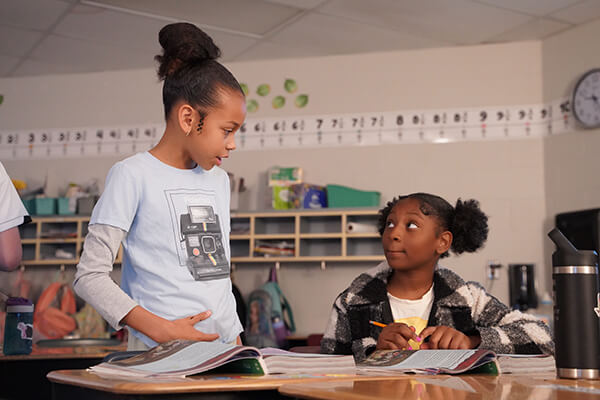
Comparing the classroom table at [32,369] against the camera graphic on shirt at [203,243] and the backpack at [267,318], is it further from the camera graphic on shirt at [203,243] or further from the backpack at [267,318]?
the backpack at [267,318]

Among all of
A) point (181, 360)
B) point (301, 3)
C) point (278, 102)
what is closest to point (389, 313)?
point (181, 360)

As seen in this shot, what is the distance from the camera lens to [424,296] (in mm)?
2125

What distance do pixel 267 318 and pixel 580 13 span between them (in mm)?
2886

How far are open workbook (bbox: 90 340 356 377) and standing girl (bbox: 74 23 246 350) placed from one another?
0.21 meters

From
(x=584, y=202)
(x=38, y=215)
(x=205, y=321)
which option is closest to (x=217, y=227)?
(x=205, y=321)

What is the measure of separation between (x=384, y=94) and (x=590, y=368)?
4.29m

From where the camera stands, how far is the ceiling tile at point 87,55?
5168 millimetres

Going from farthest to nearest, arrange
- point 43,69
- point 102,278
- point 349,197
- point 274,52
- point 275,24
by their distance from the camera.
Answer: point 43,69 < point 274,52 < point 349,197 < point 275,24 < point 102,278

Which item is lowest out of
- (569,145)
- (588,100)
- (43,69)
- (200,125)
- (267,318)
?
(267,318)

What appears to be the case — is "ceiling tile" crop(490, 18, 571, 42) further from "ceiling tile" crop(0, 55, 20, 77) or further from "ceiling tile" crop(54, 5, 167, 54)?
"ceiling tile" crop(0, 55, 20, 77)

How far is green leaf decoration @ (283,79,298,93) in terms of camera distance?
5484 millimetres

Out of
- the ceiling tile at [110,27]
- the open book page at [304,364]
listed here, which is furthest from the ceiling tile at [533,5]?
the open book page at [304,364]

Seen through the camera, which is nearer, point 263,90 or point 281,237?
point 281,237

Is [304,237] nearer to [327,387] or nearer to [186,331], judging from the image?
[186,331]
